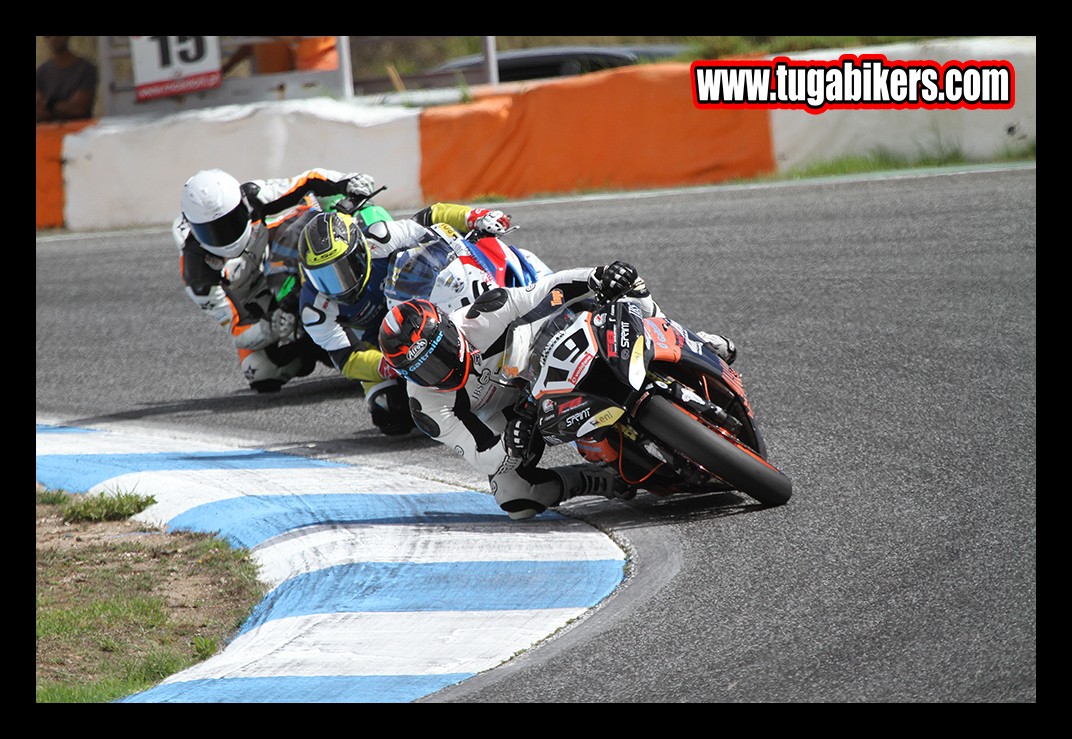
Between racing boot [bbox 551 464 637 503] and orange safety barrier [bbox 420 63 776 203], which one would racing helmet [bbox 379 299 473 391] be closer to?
racing boot [bbox 551 464 637 503]

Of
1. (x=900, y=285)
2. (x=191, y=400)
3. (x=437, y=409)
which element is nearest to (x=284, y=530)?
(x=437, y=409)

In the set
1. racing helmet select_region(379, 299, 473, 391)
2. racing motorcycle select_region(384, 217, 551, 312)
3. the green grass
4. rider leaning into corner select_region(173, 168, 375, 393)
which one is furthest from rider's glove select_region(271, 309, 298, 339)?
racing helmet select_region(379, 299, 473, 391)

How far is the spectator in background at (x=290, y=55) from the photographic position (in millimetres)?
14992

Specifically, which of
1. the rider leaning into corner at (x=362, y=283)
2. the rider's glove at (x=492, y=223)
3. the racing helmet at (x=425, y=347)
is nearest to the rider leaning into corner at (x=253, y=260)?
the rider leaning into corner at (x=362, y=283)

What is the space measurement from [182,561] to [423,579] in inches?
56.8

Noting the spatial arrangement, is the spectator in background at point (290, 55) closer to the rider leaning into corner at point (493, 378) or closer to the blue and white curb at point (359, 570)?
the blue and white curb at point (359, 570)

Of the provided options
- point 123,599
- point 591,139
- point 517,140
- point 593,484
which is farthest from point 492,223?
point 517,140

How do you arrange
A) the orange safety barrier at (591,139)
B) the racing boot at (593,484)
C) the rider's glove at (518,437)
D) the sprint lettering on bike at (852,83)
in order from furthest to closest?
the orange safety barrier at (591,139) < the sprint lettering on bike at (852,83) < the racing boot at (593,484) < the rider's glove at (518,437)

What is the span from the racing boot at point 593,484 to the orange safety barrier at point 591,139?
6510 millimetres

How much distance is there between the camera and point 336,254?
712 centimetres

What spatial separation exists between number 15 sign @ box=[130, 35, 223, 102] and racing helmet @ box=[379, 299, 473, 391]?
10.0 m
